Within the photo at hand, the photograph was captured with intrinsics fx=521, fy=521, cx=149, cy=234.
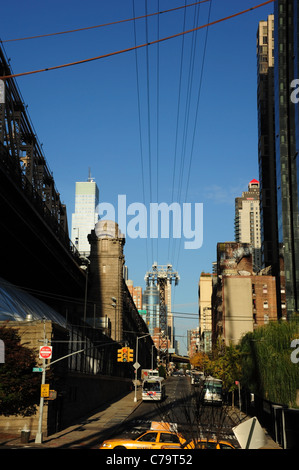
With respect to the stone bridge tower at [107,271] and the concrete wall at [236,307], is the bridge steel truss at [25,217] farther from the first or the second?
the concrete wall at [236,307]

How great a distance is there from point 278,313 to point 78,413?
92.8m

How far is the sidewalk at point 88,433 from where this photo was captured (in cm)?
3002

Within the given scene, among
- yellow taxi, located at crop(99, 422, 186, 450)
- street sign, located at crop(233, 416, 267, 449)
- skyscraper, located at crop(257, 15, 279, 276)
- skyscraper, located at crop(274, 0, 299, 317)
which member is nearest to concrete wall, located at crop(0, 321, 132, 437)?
yellow taxi, located at crop(99, 422, 186, 450)

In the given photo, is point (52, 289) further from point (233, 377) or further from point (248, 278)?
point (248, 278)

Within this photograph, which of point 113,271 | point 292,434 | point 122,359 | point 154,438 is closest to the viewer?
point 154,438

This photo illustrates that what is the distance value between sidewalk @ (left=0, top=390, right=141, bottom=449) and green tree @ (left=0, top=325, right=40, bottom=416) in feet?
8.34

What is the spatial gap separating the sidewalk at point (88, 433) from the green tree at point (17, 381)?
100 inches

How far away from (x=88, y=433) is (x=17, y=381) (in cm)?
612

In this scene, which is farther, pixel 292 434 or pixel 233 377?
pixel 233 377

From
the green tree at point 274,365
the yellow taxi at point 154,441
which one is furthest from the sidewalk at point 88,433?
the green tree at point 274,365

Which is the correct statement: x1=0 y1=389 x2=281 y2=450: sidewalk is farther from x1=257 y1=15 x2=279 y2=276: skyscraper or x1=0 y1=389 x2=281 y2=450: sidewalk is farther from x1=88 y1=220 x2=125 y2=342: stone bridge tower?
x1=257 y1=15 x2=279 y2=276: skyscraper

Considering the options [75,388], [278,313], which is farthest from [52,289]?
[278,313]

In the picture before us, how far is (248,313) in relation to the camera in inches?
4953
